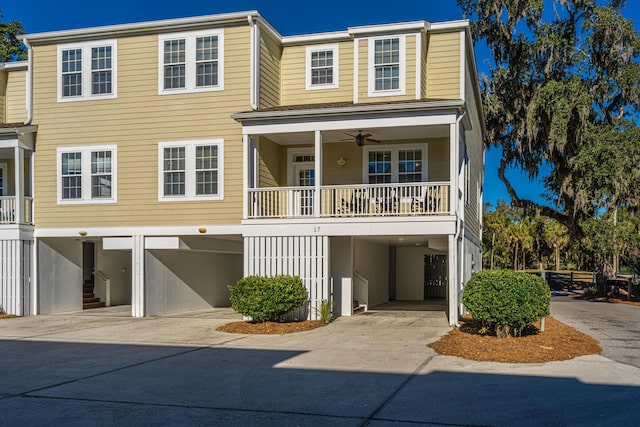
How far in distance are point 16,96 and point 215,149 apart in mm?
7960

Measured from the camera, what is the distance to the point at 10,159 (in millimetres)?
20141

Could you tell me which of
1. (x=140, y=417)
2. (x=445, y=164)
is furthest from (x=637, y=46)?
(x=140, y=417)

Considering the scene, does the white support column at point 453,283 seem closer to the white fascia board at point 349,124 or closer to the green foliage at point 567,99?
the white fascia board at point 349,124

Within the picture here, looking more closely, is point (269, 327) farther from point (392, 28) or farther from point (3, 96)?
point (3, 96)

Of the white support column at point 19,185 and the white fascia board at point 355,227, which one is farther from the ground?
the white support column at point 19,185

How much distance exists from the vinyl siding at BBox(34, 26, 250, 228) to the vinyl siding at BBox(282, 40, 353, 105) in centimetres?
190

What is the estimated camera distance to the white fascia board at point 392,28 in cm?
1707

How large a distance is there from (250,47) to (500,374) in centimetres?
1139

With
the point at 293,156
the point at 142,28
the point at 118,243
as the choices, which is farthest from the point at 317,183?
the point at 142,28

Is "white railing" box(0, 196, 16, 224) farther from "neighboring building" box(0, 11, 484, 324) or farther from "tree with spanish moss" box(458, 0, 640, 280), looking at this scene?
"tree with spanish moss" box(458, 0, 640, 280)

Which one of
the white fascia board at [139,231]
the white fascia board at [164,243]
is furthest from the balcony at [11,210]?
the white fascia board at [164,243]

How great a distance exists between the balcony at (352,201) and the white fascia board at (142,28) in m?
4.83

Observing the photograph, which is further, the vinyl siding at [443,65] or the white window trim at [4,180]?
the white window trim at [4,180]

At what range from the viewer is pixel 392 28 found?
56.5ft
